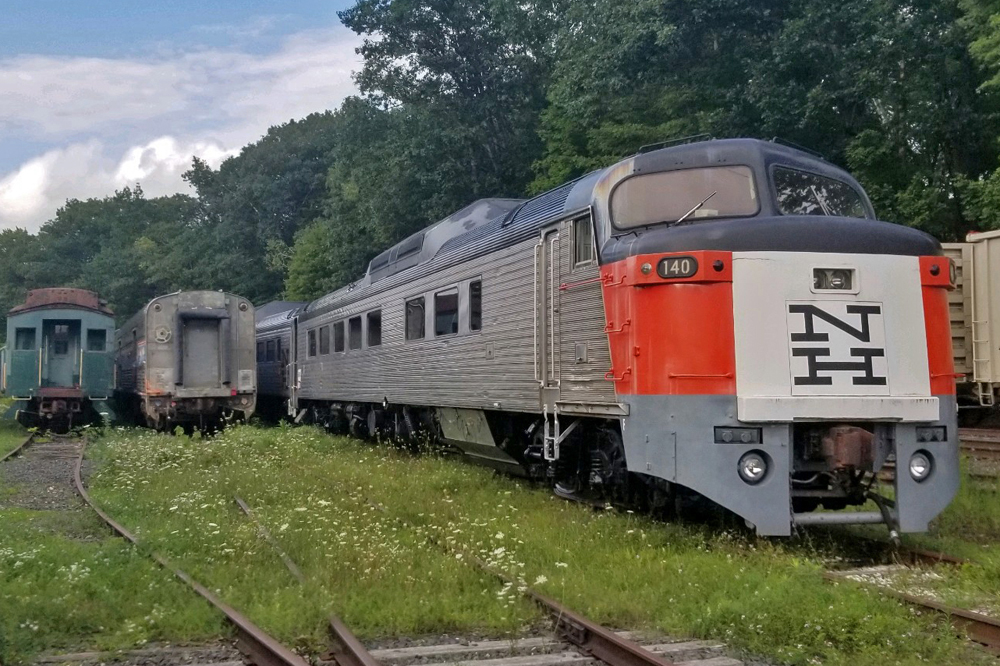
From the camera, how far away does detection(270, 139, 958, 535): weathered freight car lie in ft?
24.0

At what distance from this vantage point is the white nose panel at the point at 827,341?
24.1 ft

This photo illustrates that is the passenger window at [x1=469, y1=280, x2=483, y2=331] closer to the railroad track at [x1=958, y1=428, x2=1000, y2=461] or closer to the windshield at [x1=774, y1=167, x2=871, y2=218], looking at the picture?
the windshield at [x1=774, y1=167, x2=871, y2=218]

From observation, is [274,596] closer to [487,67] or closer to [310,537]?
[310,537]

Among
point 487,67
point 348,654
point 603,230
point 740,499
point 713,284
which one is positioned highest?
point 487,67

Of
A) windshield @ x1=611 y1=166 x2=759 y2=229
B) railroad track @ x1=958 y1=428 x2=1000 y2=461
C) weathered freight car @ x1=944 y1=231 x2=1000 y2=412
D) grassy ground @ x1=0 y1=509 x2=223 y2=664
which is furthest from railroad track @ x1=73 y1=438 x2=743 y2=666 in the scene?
railroad track @ x1=958 y1=428 x2=1000 y2=461

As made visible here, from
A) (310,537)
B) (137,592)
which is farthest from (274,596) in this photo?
(310,537)

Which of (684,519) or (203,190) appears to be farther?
(203,190)

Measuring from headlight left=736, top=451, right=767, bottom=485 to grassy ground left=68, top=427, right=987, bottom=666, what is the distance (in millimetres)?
545

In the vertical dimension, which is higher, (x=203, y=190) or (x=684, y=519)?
(x=203, y=190)

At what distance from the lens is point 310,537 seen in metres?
8.01

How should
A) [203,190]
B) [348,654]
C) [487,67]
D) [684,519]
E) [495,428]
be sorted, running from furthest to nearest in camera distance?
[203,190], [487,67], [495,428], [684,519], [348,654]

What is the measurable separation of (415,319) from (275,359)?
13132mm

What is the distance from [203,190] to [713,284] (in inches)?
2137

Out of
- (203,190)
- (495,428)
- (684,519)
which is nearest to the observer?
(684,519)
